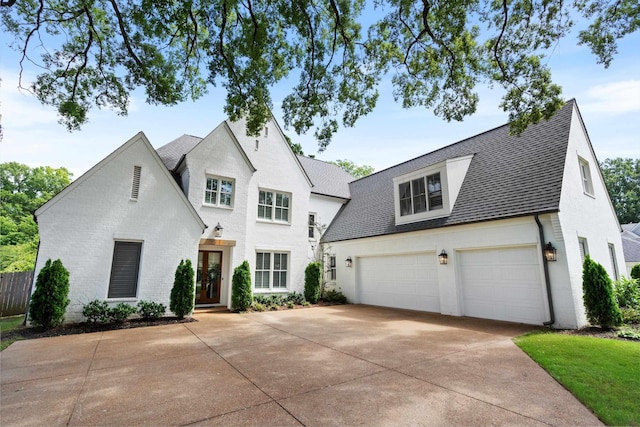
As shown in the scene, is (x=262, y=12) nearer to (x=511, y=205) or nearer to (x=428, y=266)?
(x=511, y=205)

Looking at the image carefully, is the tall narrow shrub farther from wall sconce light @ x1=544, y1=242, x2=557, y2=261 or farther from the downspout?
wall sconce light @ x1=544, y1=242, x2=557, y2=261

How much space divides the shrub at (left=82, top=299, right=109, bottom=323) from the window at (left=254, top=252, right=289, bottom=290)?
19.2ft

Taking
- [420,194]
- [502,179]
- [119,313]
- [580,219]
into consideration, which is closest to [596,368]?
[580,219]

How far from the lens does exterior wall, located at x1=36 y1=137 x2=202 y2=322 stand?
880cm

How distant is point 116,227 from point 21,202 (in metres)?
31.9

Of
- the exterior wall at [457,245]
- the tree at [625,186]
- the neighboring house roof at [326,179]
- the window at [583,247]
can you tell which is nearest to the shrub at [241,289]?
the exterior wall at [457,245]

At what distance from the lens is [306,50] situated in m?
9.06

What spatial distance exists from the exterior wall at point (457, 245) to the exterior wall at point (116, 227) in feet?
24.9

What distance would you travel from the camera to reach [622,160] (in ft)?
146

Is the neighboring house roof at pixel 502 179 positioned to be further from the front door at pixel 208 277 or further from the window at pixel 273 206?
the front door at pixel 208 277

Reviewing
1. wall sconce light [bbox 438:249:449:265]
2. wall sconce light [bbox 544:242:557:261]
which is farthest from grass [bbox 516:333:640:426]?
wall sconce light [bbox 438:249:449:265]

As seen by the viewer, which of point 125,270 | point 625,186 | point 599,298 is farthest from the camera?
point 625,186

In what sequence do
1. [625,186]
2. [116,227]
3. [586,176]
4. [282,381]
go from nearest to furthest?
[282,381]
[116,227]
[586,176]
[625,186]

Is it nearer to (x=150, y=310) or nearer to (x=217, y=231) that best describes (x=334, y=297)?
(x=217, y=231)
